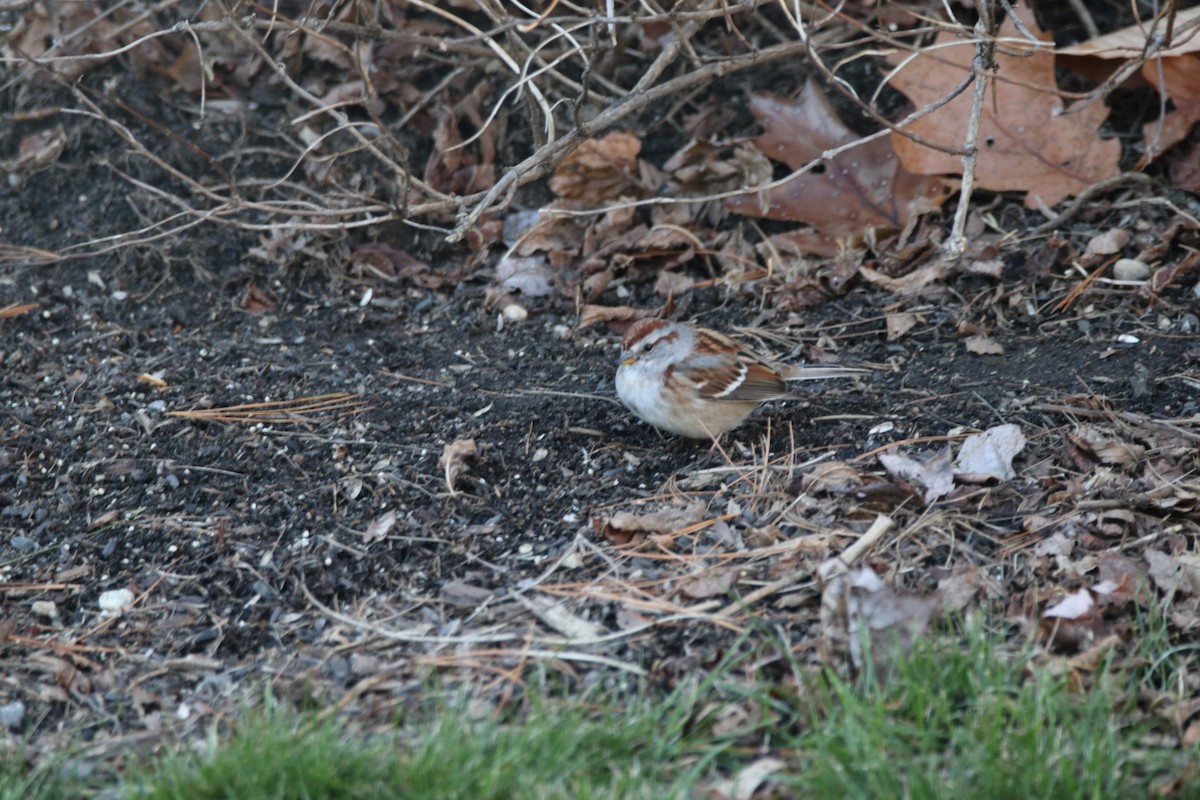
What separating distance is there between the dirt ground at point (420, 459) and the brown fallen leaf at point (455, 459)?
4 cm

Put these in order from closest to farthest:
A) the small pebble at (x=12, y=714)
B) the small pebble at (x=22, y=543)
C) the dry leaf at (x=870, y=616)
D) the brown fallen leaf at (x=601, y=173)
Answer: the dry leaf at (x=870, y=616) < the small pebble at (x=12, y=714) < the small pebble at (x=22, y=543) < the brown fallen leaf at (x=601, y=173)

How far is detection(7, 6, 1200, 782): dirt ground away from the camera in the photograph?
3.34 metres

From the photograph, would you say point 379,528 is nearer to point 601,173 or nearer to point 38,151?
point 601,173

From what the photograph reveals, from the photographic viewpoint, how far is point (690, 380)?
4293 millimetres

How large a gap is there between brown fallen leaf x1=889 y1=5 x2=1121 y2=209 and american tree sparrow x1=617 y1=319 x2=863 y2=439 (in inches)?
53.2

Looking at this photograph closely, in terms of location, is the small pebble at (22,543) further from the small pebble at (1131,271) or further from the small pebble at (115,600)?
the small pebble at (1131,271)

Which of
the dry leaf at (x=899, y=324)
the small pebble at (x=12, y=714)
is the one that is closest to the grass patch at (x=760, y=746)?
the small pebble at (x=12, y=714)

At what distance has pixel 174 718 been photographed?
10.3ft

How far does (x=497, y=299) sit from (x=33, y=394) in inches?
72.8

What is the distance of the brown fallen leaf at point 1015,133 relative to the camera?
17.2 feet

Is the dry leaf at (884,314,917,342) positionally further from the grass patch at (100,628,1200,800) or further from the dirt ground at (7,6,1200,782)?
the grass patch at (100,628,1200,800)

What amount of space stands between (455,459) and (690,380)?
2.73 ft

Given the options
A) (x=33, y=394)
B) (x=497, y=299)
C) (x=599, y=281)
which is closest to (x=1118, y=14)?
(x=599, y=281)

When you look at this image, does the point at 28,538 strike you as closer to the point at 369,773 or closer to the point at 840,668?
the point at 369,773
